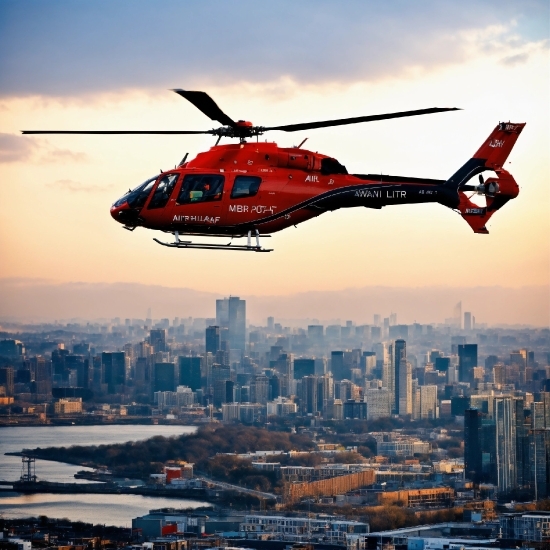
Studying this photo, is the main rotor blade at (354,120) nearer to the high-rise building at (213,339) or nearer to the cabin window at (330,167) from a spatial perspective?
the cabin window at (330,167)

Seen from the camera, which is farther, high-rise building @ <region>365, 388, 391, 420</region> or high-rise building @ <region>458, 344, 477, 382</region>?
high-rise building @ <region>458, 344, 477, 382</region>

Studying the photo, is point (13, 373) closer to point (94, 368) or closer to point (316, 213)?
point (94, 368)

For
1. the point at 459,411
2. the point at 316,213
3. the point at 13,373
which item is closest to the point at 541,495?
the point at 459,411

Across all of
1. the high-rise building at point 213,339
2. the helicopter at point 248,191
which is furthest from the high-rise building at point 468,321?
the helicopter at point 248,191

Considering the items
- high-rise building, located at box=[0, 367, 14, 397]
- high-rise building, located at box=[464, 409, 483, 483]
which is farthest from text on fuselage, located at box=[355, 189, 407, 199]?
high-rise building, located at box=[0, 367, 14, 397]

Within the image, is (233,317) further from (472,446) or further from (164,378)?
(472,446)

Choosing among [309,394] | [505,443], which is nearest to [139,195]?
[505,443]

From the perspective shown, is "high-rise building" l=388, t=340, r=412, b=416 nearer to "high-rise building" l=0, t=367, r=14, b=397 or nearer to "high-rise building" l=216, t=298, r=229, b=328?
"high-rise building" l=216, t=298, r=229, b=328
